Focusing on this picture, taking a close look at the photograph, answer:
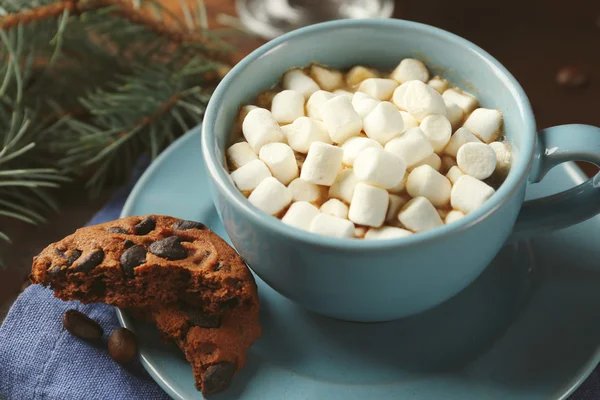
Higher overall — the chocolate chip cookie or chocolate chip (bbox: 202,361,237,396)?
the chocolate chip cookie

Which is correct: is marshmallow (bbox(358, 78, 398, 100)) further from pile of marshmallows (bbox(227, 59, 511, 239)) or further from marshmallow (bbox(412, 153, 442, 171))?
marshmallow (bbox(412, 153, 442, 171))

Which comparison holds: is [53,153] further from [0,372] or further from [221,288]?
[221,288]

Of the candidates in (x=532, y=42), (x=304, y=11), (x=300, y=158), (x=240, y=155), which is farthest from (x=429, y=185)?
(x=304, y=11)

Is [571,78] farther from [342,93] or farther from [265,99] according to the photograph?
[265,99]

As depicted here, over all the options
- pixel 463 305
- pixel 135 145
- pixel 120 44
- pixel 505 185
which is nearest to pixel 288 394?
pixel 463 305

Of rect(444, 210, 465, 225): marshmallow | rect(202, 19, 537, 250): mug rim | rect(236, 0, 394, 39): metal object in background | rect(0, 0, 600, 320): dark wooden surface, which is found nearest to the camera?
rect(202, 19, 537, 250): mug rim

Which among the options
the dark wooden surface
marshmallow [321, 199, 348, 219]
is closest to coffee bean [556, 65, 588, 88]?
the dark wooden surface
